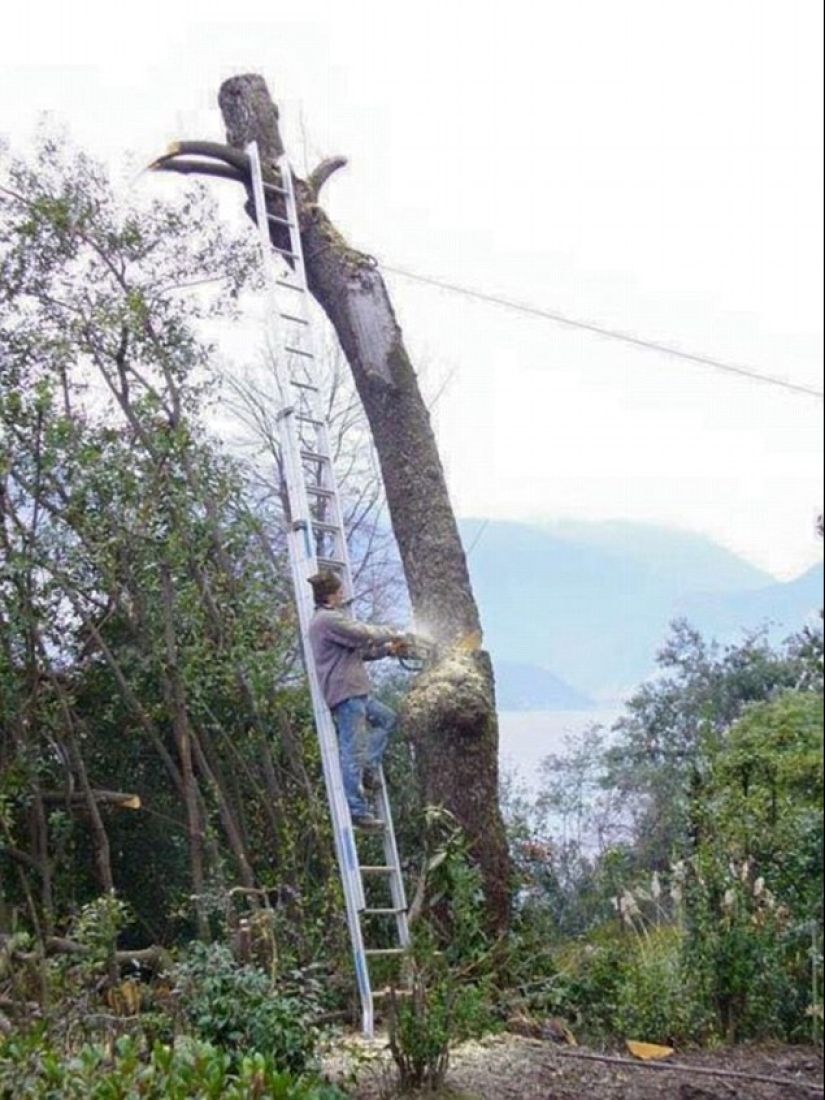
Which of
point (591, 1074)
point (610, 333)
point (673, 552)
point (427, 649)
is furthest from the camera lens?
point (427, 649)

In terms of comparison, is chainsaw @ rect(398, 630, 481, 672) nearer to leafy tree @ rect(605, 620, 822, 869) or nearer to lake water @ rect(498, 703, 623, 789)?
lake water @ rect(498, 703, 623, 789)

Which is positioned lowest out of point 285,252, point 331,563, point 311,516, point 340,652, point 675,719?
point 675,719

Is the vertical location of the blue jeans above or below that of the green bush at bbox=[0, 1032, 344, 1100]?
above

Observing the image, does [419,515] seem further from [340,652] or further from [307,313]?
[340,652]

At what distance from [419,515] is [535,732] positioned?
95 centimetres

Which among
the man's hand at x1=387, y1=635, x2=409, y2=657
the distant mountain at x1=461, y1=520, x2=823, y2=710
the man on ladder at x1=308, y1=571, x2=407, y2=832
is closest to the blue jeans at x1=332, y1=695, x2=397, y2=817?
the man on ladder at x1=308, y1=571, x2=407, y2=832

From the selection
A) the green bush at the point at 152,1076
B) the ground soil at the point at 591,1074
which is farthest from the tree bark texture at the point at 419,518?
the green bush at the point at 152,1076

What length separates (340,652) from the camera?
4.09 metres

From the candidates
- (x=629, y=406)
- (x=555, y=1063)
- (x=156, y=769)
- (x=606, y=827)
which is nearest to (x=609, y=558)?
(x=629, y=406)

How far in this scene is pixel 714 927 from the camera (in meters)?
3.55

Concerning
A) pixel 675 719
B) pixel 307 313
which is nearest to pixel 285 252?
pixel 307 313

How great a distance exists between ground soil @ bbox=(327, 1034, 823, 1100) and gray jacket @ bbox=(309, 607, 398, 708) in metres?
0.95

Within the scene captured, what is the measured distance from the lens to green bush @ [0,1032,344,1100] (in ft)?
9.66

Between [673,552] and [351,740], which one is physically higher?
[673,552]
